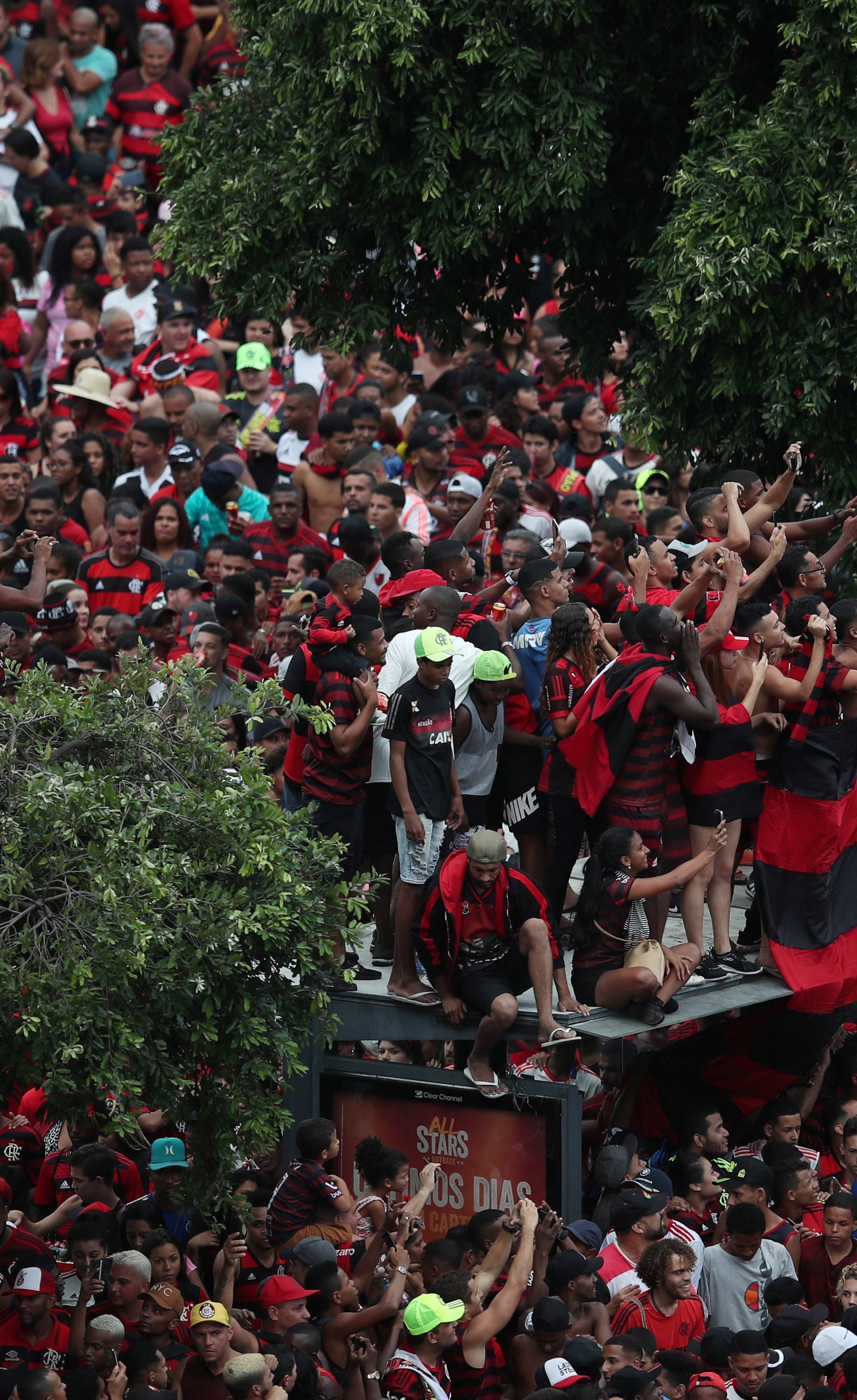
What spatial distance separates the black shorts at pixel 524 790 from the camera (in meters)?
11.8

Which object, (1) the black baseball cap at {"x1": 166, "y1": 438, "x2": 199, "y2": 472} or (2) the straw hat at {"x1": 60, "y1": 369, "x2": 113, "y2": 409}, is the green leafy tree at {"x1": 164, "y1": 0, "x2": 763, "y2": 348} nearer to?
(1) the black baseball cap at {"x1": 166, "y1": 438, "x2": 199, "y2": 472}

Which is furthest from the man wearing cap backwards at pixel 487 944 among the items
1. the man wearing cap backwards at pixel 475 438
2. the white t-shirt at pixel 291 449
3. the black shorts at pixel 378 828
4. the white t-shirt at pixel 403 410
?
the white t-shirt at pixel 403 410

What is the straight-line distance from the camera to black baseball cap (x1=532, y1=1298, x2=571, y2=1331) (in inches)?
368

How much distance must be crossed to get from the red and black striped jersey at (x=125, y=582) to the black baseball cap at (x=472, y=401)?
8.43 ft

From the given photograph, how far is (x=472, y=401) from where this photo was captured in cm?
1587

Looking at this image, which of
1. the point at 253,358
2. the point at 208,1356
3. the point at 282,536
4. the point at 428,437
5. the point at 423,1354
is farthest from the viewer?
the point at 253,358

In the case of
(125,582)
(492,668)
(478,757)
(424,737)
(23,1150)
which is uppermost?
(492,668)

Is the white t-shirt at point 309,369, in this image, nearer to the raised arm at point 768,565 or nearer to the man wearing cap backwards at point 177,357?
the man wearing cap backwards at point 177,357

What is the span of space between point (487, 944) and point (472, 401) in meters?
6.04

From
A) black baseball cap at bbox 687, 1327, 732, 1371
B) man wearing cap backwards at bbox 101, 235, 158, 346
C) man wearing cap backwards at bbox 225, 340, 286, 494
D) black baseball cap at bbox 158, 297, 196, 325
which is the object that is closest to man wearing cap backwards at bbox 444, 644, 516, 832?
black baseball cap at bbox 687, 1327, 732, 1371

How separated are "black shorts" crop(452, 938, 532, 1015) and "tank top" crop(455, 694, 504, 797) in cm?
104

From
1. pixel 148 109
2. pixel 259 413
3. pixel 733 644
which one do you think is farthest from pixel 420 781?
pixel 148 109

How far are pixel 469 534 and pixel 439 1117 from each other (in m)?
3.64

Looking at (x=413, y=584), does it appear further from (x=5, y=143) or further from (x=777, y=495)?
(x=5, y=143)
